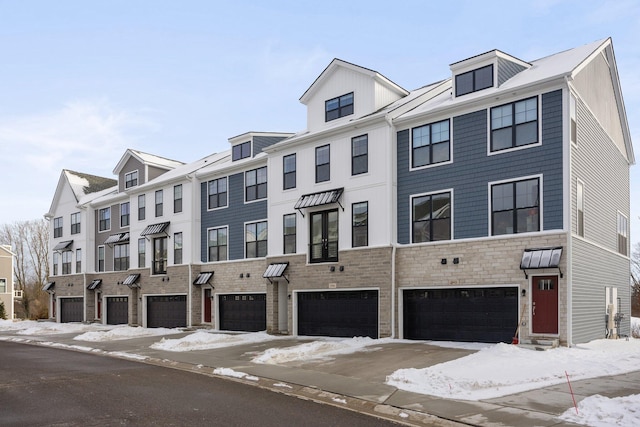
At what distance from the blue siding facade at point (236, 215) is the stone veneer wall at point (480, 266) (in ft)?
33.7

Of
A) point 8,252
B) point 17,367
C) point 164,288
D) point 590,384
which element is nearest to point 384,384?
point 590,384

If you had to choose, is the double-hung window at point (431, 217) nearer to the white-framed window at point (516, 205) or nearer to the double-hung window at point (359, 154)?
the white-framed window at point (516, 205)

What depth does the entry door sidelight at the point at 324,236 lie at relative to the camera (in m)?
26.1

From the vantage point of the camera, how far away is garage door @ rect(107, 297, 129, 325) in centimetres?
4069

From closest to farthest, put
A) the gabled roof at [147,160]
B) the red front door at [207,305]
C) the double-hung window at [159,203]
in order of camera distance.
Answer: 1. the red front door at [207,305]
2. the double-hung window at [159,203]
3. the gabled roof at [147,160]

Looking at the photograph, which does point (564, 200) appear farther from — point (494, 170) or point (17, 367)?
point (17, 367)

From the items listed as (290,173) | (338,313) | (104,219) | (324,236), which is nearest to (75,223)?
(104,219)

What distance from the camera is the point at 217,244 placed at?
33750mm

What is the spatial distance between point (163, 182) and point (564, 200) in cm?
2484

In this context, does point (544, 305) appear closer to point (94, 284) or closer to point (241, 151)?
point (241, 151)

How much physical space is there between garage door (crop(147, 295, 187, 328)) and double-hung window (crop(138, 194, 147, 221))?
17.8 ft

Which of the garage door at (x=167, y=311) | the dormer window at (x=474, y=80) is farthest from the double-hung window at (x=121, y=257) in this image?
the dormer window at (x=474, y=80)

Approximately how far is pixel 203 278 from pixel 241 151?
24.8 feet

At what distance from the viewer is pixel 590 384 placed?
13.0m
